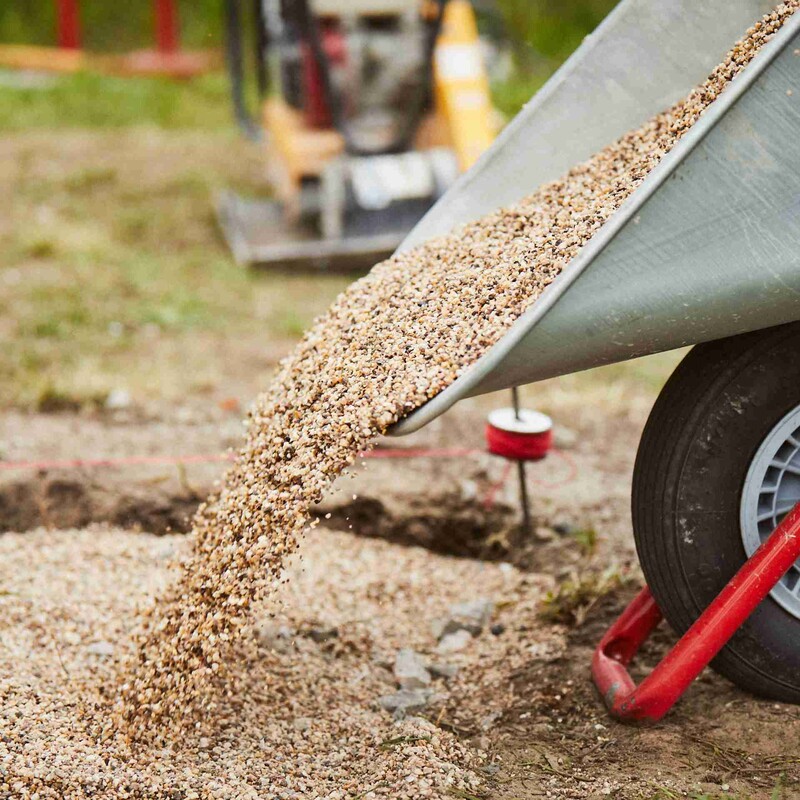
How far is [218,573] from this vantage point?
206cm

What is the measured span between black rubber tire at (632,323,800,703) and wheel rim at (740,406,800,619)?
14 mm

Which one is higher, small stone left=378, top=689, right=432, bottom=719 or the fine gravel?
the fine gravel

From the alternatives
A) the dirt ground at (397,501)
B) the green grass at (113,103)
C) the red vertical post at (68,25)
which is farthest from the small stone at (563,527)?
the red vertical post at (68,25)

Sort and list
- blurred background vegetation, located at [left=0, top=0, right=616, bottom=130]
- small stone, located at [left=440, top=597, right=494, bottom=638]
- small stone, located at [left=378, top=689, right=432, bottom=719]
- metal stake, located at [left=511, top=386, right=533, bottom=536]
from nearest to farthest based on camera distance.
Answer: small stone, located at [left=378, top=689, right=432, bottom=719] < small stone, located at [left=440, top=597, right=494, bottom=638] < metal stake, located at [left=511, top=386, right=533, bottom=536] < blurred background vegetation, located at [left=0, top=0, right=616, bottom=130]

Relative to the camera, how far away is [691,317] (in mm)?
1743

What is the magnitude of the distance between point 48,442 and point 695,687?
2.26 meters

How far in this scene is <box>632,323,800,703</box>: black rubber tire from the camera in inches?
77.4

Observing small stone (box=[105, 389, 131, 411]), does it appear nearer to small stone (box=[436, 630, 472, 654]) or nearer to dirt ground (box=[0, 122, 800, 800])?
dirt ground (box=[0, 122, 800, 800])

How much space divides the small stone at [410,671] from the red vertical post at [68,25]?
9.27 metres

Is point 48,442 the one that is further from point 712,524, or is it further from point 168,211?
point 168,211

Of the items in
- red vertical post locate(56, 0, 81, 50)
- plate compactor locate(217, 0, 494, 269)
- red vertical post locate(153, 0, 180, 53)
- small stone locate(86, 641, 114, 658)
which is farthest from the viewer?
red vertical post locate(56, 0, 81, 50)

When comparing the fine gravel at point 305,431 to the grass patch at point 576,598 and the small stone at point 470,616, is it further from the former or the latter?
the grass patch at point 576,598

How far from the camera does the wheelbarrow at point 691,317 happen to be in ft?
5.49

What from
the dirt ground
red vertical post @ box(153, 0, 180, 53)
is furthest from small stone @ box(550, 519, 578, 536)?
red vertical post @ box(153, 0, 180, 53)
